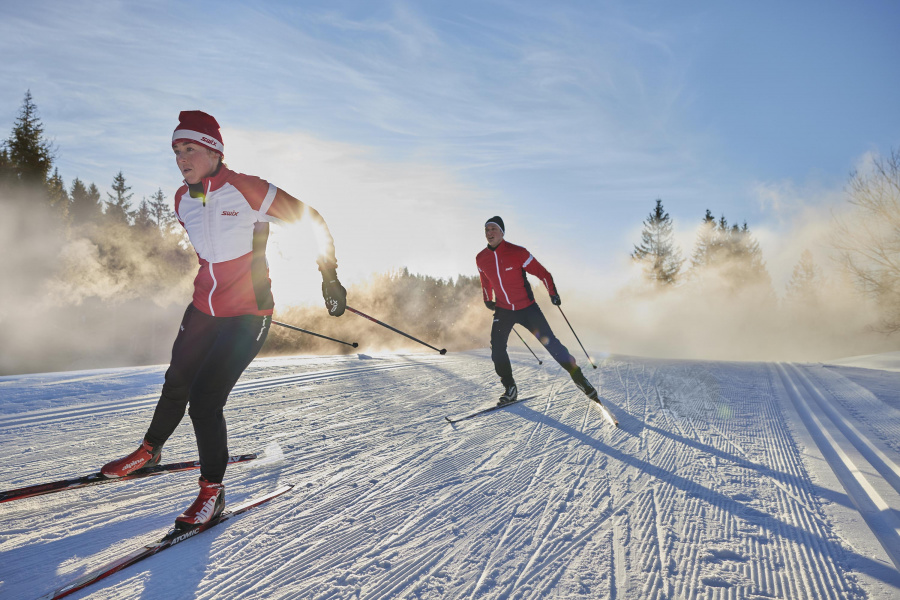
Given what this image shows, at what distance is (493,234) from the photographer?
559 centimetres

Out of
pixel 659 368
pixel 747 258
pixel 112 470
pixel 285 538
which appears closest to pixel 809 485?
pixel 285 538

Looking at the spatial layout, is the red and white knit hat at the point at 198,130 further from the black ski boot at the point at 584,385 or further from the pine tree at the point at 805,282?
the pine tree at the point at 805,282

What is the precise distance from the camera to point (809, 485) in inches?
112

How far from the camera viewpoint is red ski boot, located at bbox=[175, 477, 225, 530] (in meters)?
2.18

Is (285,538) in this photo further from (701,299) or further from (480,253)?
(701,299)

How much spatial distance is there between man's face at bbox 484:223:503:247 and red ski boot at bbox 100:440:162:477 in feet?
13.0

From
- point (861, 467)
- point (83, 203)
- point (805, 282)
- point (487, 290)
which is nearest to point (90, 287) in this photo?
point (83, 203)

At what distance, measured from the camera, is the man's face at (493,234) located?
559cm

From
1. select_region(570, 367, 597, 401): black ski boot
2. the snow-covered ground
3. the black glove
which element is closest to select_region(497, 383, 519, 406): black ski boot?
the snow-covered ground

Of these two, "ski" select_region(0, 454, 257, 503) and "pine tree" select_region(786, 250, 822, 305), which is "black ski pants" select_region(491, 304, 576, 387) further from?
"pine tree" select_region(786, 250, 822, 305)

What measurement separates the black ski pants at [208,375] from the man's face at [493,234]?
3380mm

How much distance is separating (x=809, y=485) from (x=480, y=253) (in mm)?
3897

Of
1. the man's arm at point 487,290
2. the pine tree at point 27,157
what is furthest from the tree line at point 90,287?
the man's arm at point 487,290

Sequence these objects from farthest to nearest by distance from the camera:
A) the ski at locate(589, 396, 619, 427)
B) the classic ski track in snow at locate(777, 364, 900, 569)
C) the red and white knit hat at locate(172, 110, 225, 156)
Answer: the ski at locate(589, 396, 619, 427), the red and white knit hat at locate(172, 110, 225, 156), the classic ski track in snow at locate(777, 364, 900, 569)
